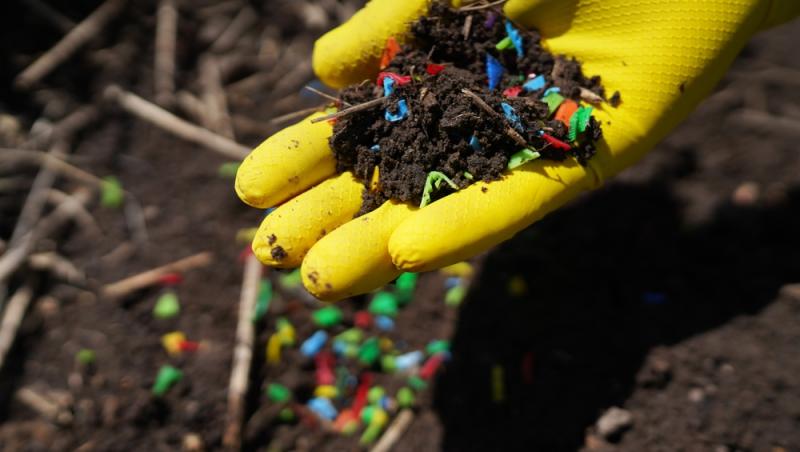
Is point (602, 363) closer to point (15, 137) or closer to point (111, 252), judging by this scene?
point (111, 252)

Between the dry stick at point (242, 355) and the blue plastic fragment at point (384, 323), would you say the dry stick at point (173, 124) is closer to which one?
the dry stick at point (242, 355)

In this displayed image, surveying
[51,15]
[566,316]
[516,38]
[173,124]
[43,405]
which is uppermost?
[516,38]

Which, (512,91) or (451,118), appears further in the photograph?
(512,91)

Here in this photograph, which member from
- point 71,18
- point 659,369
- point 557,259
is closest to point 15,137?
point 71,18

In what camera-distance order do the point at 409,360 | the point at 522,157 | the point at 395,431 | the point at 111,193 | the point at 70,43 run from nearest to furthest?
the point at 522,157 → the point at 395,431 → the point at 409,360 → the point at 111,193 → the point at 70,43

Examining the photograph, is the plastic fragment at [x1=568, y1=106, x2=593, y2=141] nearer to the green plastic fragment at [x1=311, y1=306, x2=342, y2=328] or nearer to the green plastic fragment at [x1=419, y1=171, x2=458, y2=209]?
the green plastic fragment at [x1=419, y1=171, x2=458, y2=209]

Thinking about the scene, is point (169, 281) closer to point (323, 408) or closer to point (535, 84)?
point (323, 408)

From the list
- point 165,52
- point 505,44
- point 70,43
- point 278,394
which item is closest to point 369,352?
point 278,394

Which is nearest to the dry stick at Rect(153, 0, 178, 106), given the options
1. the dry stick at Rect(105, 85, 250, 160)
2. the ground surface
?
the dry stick at Rect(105, 85, 250, 160)
